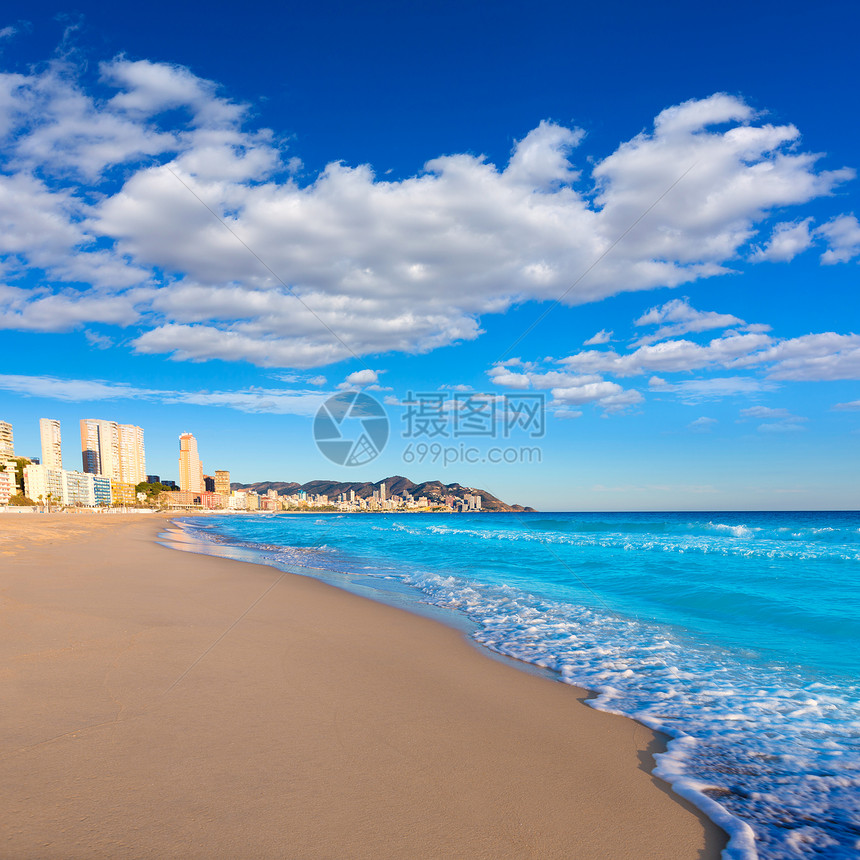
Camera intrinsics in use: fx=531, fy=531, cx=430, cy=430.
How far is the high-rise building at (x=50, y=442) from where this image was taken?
15762cm

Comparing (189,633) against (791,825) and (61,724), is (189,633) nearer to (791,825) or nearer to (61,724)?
(61,724)

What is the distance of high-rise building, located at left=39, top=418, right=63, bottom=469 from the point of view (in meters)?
158

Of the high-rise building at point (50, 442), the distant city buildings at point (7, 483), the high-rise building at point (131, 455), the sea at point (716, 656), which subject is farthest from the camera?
the high-rise building at point (131, 455)

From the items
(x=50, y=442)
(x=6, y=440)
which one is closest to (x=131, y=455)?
(x=50, y=442)

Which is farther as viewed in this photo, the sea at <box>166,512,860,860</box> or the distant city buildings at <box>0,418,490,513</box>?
the distant city buildings at <box>0,418,490,513</box>

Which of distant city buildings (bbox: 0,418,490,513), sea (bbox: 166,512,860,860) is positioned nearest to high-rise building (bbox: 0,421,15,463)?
distant city buildings (bbox: 0,418,490,513)

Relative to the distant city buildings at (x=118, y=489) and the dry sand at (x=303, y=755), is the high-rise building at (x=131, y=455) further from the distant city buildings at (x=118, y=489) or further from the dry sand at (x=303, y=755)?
the dry sand at (x=303, y=755)

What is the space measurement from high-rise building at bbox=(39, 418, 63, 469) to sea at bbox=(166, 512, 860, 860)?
179312 millimetres

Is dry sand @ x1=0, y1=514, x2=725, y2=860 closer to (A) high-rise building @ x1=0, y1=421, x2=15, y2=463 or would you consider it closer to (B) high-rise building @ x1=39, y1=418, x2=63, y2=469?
(A) high-rise building @ x1=0, y1=421, x2=15, y2=463

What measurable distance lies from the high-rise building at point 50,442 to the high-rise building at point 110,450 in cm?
1218

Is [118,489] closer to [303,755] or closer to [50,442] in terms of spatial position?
[50,442]

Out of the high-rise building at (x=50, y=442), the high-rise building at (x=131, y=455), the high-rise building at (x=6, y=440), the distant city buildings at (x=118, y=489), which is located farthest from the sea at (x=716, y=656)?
the high-rise building at (x=131, y=455)

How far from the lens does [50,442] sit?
160 metres

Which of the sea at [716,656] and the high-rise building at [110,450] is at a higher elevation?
the high-rise building at [110,450]
